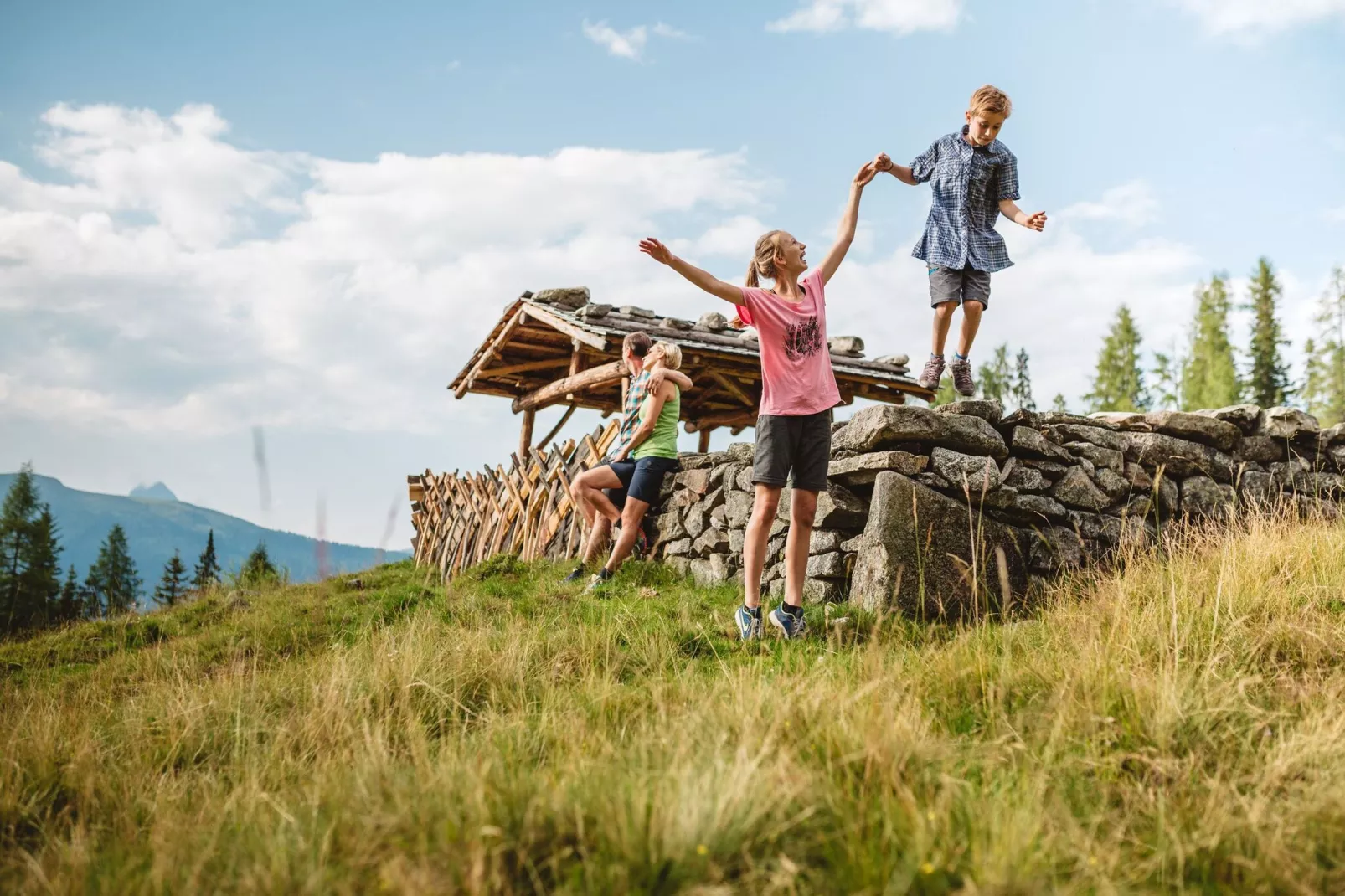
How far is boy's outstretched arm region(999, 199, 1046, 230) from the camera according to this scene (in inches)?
204

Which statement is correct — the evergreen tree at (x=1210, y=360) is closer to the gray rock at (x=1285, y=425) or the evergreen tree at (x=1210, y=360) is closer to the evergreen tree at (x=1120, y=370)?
the evergreen tree at (x=1120, y=370)

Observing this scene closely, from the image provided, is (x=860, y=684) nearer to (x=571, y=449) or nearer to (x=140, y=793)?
(x=140, y=793)

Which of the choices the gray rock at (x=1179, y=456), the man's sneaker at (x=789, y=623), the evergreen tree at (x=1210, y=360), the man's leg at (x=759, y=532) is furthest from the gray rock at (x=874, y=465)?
the evergreen tree at (x=1210, y=360)

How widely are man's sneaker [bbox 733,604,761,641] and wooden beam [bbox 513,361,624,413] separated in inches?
207

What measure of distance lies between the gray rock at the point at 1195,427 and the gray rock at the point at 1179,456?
60mm

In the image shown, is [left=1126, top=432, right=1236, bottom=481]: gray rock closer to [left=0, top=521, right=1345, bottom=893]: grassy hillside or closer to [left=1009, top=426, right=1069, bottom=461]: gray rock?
[left=1009, top=426, right=1069, bottom=461]: gray rock

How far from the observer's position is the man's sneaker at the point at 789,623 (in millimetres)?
4285

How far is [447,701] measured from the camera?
3551mm

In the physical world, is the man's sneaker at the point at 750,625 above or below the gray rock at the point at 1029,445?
below

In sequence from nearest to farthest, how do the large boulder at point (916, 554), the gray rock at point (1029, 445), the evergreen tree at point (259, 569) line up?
the large boulder at point (916, 554) < the gray rock at point (1029, 445) < the evergreen tree at point (259, 569)

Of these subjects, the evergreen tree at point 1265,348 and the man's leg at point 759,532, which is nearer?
the man's leg at point 759,532

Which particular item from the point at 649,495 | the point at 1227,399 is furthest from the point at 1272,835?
the point at 1227,399

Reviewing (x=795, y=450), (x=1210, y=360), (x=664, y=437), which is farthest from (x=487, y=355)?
(x=1210, y=360)

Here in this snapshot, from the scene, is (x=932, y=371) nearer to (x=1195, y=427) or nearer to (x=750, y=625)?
(x=1195, y=427)
